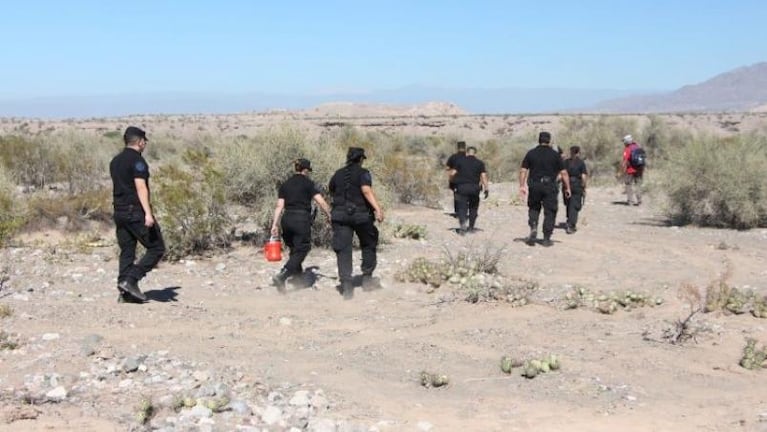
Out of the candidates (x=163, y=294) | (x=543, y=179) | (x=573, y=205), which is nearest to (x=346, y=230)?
(x=163, y=294)

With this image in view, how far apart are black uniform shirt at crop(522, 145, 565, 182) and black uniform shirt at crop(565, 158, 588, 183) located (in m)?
2.64

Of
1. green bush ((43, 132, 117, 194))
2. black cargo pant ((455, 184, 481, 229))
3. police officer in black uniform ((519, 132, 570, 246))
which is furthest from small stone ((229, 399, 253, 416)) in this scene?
green bush ((43, 132, 117, 194))

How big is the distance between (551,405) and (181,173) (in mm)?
7553

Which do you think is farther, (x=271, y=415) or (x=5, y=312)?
(x=5, y=312)

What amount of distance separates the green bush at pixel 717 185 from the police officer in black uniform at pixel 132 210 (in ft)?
34.6

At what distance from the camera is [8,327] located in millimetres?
7289

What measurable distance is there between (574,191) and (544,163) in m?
2.49

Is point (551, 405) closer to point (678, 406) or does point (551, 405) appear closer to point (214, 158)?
point (678, 406)

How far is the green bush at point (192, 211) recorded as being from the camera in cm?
1109

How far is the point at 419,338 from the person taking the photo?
288 inches

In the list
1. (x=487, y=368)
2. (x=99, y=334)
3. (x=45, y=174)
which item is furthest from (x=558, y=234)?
(x=45, y=174)

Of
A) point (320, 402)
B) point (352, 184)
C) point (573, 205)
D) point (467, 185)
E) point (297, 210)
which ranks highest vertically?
point (352, 184)

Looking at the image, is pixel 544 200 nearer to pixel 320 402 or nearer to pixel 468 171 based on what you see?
pixel 468 171

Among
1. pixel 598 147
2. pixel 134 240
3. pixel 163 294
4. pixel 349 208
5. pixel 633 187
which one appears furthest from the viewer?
pixel 598 147
